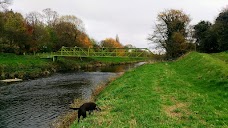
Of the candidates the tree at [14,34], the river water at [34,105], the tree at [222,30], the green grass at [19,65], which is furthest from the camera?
the tree at [14,34]

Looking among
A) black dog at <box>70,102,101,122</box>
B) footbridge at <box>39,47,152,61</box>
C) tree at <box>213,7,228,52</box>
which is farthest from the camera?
footbridge at <box>39,47,152,61</box>

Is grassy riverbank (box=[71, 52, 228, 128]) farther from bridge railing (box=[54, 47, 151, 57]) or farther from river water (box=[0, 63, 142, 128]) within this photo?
bridge railing (box=[54, 47, 151, 57])

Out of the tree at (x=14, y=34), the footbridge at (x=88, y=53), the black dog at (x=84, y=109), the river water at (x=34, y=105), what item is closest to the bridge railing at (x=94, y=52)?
the footbridge at (x=88, y=53)

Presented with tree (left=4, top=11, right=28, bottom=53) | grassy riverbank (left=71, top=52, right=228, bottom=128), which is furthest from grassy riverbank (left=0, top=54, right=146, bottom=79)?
grassy riverbank (left=71, top=52, right=228, bottom=128)

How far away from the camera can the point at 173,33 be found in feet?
248

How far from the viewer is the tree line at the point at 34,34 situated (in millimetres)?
86062

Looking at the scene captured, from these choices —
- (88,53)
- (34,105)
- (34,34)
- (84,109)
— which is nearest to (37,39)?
(34,34)

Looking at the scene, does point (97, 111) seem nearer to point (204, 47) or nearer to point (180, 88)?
point (180, 88)

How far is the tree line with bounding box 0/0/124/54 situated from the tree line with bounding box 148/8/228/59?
129ft

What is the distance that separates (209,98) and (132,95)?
6386 millimetres

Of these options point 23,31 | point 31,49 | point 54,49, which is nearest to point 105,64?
point 54,49

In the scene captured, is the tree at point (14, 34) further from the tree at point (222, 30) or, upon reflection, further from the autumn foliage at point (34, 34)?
the tree at point (222, 30)

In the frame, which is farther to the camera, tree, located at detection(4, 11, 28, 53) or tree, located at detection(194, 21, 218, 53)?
tree, located at detection(4, 11, 28, 53)

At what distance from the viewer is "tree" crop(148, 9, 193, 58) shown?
74.2 meters
